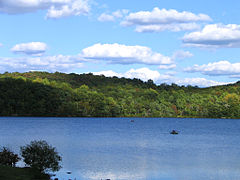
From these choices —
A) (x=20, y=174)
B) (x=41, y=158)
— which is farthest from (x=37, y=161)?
(x=20, y=174)

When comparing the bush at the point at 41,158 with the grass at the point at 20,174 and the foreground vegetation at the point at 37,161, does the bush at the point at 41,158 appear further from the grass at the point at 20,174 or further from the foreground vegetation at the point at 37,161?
the grass at the point at 20,174

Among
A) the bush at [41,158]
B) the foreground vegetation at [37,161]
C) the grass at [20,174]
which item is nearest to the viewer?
the grass at [20,174]

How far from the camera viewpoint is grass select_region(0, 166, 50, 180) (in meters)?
34.9

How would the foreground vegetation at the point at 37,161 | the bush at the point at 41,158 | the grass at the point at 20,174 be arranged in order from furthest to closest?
the bush at the point at 41,158
the foreground vegetation at the point at 37,161
the grass at the point at 20,174

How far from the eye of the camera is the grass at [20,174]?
34875 mm

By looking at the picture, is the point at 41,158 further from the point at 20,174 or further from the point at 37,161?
the point at 20,174

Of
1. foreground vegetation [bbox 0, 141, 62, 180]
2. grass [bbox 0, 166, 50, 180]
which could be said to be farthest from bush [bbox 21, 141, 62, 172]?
grass [bbox 0, 166, 50, 180]

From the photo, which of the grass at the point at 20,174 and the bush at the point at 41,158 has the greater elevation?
the bush at the point at 41,158

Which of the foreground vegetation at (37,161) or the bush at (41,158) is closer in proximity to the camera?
the foreground vegetation at (37,161)

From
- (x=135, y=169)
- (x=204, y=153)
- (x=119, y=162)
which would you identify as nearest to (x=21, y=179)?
(x=135, y=169)

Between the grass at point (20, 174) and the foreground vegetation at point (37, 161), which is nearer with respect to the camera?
the grass at point (20, 174)

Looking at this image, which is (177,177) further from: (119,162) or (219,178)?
(119,162)

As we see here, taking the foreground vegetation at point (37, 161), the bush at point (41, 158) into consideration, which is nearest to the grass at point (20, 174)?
the foreground vegetation at point (37, 161)

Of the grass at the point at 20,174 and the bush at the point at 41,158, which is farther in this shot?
the bush at the point at 41,158
